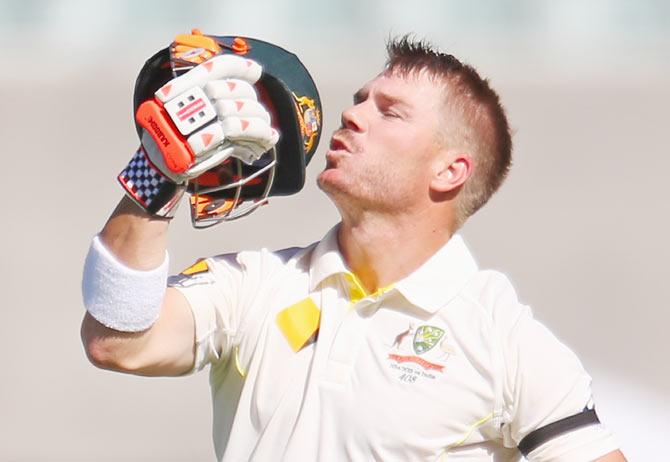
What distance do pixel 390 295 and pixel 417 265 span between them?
4.6 inches

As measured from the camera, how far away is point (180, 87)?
2689 mm

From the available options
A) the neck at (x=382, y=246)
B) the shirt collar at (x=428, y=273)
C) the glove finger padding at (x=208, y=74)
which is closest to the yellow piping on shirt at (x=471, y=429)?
the shirt collar at (x=428, y=273)

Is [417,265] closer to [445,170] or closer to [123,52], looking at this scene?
[445,170]

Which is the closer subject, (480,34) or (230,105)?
(230,105)

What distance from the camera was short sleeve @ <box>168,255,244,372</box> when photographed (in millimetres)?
3000

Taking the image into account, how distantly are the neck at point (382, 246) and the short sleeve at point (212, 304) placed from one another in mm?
244

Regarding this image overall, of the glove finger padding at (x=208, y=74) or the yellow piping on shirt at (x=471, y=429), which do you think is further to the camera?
the yellow piping on shirt at (x=471, y=429)

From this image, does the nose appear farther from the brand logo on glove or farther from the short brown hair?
the brand logo on glove

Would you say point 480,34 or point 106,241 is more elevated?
point 106,241

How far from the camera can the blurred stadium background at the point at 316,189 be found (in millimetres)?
6586

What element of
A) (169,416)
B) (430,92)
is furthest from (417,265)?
(169,416)

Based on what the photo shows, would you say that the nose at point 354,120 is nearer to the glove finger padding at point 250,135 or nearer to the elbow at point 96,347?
the glove finger padding at point 250,135

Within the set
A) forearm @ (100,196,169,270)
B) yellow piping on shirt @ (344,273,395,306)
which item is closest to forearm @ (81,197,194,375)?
forearm @ (100,196,169,270)

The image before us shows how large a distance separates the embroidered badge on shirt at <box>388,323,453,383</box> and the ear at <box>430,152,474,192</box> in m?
0.34
